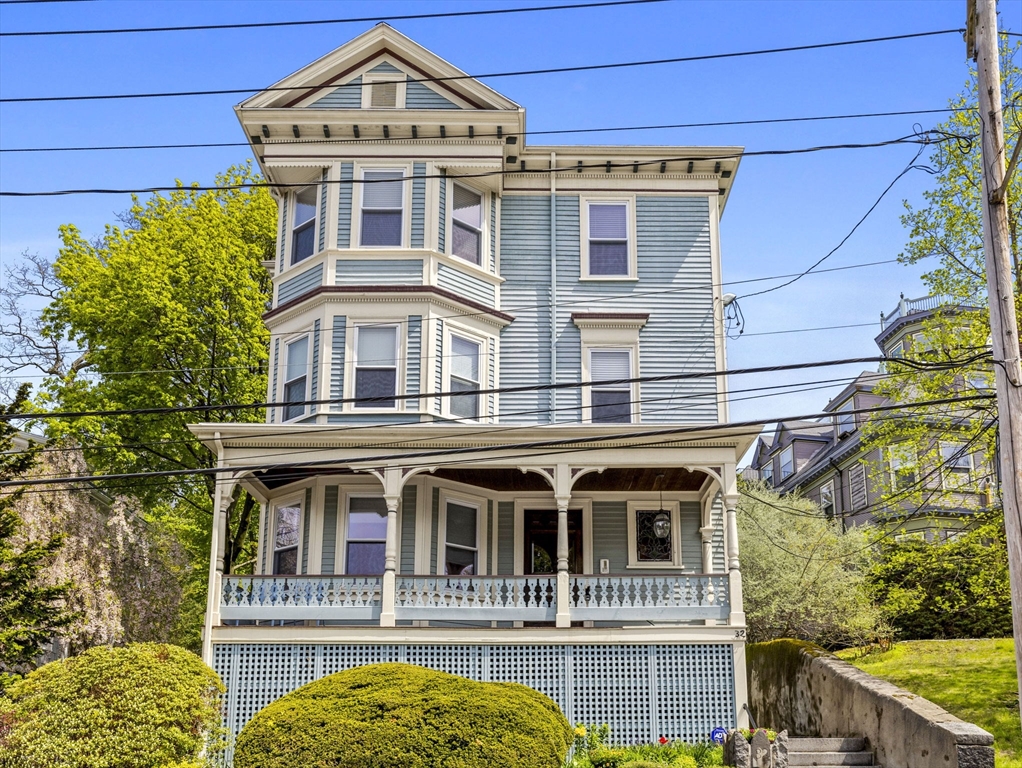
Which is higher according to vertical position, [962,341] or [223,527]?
[962,341]

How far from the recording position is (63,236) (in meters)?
28.2

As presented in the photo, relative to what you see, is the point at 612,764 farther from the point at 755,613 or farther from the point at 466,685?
the point at 755,613

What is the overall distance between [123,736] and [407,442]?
6468 millimetres

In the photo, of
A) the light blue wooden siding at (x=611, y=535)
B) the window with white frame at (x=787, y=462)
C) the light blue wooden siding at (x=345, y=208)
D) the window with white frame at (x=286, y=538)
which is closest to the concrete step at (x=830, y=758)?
the light blue wooden siding at (x=611, y=535)

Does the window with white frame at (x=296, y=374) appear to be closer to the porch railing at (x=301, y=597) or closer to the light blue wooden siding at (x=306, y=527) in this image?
the light blue wooden siding at (x=306, y=527)

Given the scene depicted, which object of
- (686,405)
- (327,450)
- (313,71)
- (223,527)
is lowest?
(223,527)

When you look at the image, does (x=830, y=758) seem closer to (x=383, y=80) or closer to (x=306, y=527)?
(x=306, y=527)

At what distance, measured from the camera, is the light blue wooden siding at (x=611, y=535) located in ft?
68.2

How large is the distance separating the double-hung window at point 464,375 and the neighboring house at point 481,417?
0.05m

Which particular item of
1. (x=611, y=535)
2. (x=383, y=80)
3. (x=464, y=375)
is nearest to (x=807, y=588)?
(x=611, y=535)

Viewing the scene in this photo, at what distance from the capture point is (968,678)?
688 inches

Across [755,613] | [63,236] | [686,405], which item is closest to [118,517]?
[63,236]

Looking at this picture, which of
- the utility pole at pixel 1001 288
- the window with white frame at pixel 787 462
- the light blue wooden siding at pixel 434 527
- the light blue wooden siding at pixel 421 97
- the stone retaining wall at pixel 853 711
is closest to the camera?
the utility pole at pixel 1001 288

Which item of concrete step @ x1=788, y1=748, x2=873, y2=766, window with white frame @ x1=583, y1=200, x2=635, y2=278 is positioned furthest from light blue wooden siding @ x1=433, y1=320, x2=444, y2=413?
concrete step @ x1=788, y1=748, x2=873, y2=766
